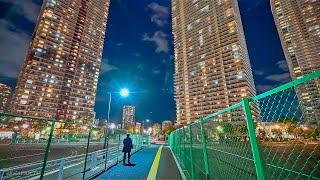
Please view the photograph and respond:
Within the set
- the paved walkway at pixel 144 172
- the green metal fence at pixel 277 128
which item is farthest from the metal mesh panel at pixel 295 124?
the paved walkway at pixel 144 172

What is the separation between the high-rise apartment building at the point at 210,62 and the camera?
14462 cm

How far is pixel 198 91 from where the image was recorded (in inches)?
6378

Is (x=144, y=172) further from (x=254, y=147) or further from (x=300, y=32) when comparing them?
Result: (x=300, y=32)

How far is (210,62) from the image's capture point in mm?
163250

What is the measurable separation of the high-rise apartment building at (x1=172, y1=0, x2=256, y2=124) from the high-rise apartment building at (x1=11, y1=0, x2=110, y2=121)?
76.4 metres

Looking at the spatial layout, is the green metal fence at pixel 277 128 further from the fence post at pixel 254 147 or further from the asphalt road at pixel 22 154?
the asphalt road at pixel 22 154

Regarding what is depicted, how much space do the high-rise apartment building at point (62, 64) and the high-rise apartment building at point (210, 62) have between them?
76442mm

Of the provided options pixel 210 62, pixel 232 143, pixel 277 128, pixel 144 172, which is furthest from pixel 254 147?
pixel 210 62

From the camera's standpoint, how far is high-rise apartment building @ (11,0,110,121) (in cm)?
12025

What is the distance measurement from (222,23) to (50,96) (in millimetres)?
141636

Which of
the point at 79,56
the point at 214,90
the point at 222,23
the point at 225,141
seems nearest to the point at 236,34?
the point at 222,23

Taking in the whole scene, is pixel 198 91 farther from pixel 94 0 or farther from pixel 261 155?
pixel 261 155

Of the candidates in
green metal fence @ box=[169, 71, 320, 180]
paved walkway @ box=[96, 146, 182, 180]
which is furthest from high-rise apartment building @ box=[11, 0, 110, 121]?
green metal fence @ box=[169, 71, 320, 180]

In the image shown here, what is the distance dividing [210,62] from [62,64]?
113 meters
